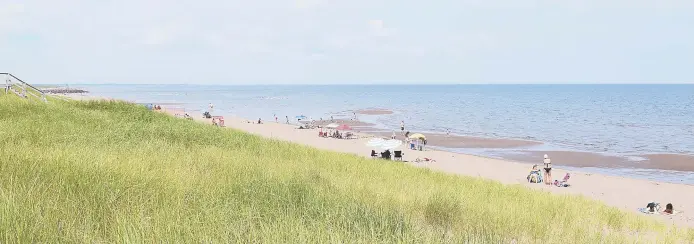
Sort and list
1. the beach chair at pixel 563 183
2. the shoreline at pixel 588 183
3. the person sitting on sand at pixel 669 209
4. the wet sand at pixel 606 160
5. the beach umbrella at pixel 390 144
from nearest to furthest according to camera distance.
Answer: the person sitting on sand at pixel 669 209 < the shoreline at pixel 588 183 < the beach chair at pixel 563 183 < the beach umbrella at pixel 390 144 < the wet sand at pixel 606 160

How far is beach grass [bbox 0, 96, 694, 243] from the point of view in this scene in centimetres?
381

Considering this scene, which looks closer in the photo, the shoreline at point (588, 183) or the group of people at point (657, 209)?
the group of people at point (657, 209)

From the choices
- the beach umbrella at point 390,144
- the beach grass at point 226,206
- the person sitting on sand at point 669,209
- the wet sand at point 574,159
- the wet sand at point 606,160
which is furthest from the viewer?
the wet sand at point 574,159

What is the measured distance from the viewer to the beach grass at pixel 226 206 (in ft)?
12.5

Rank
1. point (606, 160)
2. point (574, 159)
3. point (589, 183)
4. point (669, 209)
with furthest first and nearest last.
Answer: point (574, 159) < point (606, 160) < point (589, 183) < point (669, 209)

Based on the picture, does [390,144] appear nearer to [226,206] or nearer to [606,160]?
[606,160]

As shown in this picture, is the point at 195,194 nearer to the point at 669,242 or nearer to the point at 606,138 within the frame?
the point at 669,242

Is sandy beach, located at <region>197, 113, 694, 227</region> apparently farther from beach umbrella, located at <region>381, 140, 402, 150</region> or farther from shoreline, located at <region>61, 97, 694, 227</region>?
beach umbrella, located at <region>381, 140, 402, 150</region>

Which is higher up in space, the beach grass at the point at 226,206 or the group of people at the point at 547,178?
the beach grass at the point at 226,206

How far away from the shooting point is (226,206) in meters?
4.85

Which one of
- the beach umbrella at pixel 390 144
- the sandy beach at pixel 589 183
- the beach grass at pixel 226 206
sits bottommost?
the sandy beach at pixel 589 183

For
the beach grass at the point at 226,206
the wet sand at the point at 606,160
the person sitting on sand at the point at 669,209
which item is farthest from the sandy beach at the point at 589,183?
the beach grass at the point at 226,206

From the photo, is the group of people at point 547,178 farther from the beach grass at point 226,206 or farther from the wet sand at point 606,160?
the beach grass at point 226,206

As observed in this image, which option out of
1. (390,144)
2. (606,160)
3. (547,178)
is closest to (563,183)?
(547,178)
